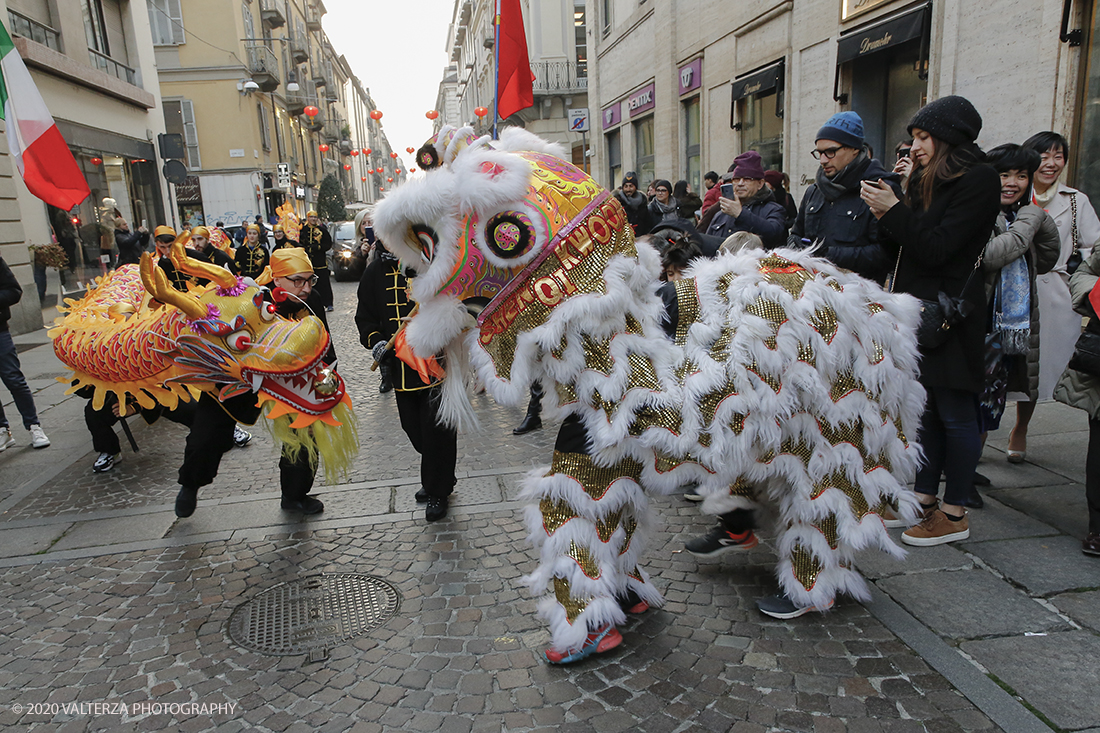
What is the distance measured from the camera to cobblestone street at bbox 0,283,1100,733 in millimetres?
2420

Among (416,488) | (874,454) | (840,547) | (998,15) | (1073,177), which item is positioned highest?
(998,15)

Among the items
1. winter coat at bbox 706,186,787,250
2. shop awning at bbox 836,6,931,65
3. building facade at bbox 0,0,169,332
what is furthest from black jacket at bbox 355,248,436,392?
building facade at bbox 0,0,169,332

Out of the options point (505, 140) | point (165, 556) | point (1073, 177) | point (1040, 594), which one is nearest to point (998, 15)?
point (1073, 177)

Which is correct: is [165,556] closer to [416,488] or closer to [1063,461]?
[416,488]

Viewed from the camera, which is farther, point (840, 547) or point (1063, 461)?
point (1063, 461)

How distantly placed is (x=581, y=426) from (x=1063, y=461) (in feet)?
12.1

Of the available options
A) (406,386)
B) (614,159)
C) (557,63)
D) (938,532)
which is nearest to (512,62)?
(406,386)

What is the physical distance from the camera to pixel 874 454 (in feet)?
8.85

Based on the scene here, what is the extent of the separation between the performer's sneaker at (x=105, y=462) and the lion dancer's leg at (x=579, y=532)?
14.0ft

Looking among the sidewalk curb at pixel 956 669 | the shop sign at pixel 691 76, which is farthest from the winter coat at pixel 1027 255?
the shop sign at pixel 691 76

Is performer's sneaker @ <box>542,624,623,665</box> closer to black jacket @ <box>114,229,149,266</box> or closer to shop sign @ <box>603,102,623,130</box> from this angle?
black jacket @ <box>114,229,149,266</box>

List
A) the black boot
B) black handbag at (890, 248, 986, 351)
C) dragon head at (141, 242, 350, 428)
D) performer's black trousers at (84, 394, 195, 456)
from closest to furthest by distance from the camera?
black handbag at (890, 248, 986, 351) → dragon head at (141, 242, 350, 428) → performer's black trousers at (84, 394, 195, 456) → the black boot

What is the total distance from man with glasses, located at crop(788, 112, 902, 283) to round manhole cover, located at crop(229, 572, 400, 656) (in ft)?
9.38

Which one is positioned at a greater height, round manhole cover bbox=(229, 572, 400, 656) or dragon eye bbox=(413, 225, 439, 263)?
dragon eye bbox=(413, 225, 439, 263)
